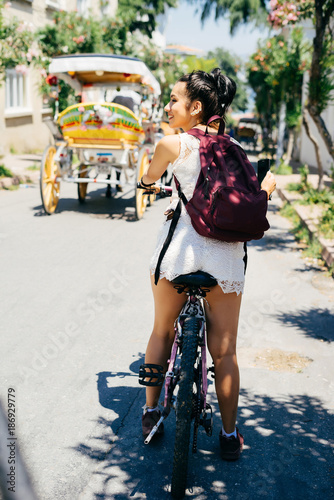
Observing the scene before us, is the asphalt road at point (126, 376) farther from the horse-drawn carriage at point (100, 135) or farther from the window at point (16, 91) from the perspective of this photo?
the window at point (16, 91)

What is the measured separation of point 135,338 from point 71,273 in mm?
1884

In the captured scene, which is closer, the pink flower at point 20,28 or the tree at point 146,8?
the pink flower at point 20,28

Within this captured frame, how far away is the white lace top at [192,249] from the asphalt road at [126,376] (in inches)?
39.6

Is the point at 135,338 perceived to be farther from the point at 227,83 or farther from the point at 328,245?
the point at 328,245

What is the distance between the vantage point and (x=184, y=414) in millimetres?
2670

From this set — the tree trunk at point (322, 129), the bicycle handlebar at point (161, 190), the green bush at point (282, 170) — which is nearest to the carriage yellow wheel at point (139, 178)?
the tree trunk at point (322, 129)

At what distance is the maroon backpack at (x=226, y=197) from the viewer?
2672 mm

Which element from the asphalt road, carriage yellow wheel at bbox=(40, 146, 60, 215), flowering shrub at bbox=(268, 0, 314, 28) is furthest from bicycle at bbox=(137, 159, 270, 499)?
flowering shrub at bbox=(268, 0, 314, 28)

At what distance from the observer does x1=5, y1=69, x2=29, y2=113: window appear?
19531mm

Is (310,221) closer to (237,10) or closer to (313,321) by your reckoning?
(313,321)

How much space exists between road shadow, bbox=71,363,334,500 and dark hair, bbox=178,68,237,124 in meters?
1.79

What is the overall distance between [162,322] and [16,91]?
1880 centimetres

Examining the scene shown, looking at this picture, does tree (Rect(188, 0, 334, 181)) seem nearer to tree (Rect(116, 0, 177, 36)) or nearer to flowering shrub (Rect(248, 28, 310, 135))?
flowering shrub (Rect(248, 28, 310, 135))

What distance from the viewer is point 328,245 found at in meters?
7.52
